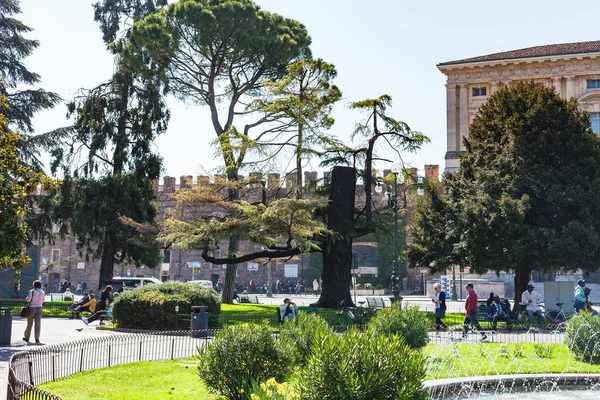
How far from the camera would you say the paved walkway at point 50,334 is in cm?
1429

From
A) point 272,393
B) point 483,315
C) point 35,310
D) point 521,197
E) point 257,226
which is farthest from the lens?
point 521,197

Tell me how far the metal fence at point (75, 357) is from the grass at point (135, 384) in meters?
0.33

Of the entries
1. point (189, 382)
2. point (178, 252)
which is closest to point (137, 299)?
point (189, 382)

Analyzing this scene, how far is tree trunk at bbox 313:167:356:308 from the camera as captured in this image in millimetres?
26922

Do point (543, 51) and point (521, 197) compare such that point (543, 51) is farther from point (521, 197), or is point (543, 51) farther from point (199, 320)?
point (199, 320)

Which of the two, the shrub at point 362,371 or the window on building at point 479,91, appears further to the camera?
the window on building at point 479,91

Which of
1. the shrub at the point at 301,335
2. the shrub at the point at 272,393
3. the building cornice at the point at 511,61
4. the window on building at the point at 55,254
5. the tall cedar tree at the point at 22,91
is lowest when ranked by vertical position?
the shrub at the point at 272,393

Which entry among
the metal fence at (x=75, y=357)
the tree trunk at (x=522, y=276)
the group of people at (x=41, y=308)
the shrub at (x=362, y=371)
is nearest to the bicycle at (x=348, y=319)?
the metal fence at (x=75, y=357)

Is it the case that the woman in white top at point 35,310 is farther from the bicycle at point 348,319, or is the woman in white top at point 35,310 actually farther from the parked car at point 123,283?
the parked car at point 123,283

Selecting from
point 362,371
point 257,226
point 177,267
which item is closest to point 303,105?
point 257,226

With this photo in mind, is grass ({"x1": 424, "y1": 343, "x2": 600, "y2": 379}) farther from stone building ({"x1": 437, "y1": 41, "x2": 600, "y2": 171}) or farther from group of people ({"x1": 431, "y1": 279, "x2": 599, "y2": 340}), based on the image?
stone building ({"x1": 437, "y1": 41, "x2": 600, "y2": 171})

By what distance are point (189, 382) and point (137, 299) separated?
977cm

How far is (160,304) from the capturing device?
20000 millimetres

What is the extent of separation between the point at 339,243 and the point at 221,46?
1200 centimetres
